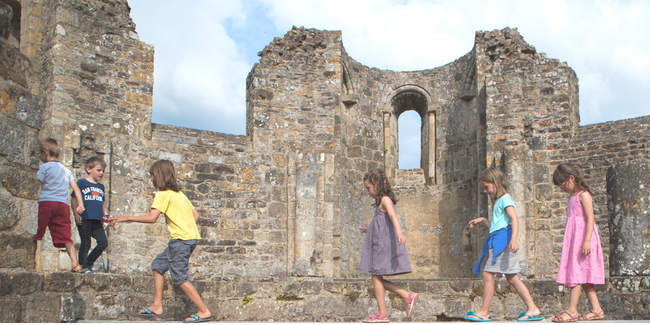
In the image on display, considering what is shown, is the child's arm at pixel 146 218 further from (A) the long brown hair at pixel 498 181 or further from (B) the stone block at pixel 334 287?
(A) the long brown hair at pixel 498 181

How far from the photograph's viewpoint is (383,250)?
209 inches

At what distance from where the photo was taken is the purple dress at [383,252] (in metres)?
5.24

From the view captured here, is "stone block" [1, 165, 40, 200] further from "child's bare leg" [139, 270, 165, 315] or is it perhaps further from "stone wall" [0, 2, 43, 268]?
"child's bare leg" [139, 270, 165, 315]

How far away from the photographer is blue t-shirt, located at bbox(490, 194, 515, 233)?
534 cm

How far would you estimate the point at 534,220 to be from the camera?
11852 millimetres

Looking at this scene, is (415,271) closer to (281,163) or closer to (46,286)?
(281,163)

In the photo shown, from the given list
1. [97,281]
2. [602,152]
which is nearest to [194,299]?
[97,281]

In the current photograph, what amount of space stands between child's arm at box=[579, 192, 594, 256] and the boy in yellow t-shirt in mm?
3318

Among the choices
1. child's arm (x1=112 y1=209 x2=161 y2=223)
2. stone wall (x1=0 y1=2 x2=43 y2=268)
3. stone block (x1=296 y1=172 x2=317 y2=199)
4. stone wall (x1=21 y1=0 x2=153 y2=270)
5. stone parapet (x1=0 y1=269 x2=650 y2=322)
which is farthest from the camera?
stone block (x1=296 y1=172 x2=317 y2=199)

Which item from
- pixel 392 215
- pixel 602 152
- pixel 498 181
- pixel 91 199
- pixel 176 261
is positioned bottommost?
pixel 176 261

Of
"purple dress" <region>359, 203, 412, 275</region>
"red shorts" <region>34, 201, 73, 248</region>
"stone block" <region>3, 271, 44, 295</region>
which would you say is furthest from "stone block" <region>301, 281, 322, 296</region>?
"stone block" <region>3, 271, 44, 295</region>

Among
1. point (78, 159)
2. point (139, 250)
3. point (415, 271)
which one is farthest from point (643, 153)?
point (78, 159)

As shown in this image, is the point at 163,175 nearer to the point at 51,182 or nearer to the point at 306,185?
the point at 51,182

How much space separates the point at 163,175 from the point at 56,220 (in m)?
1.07
